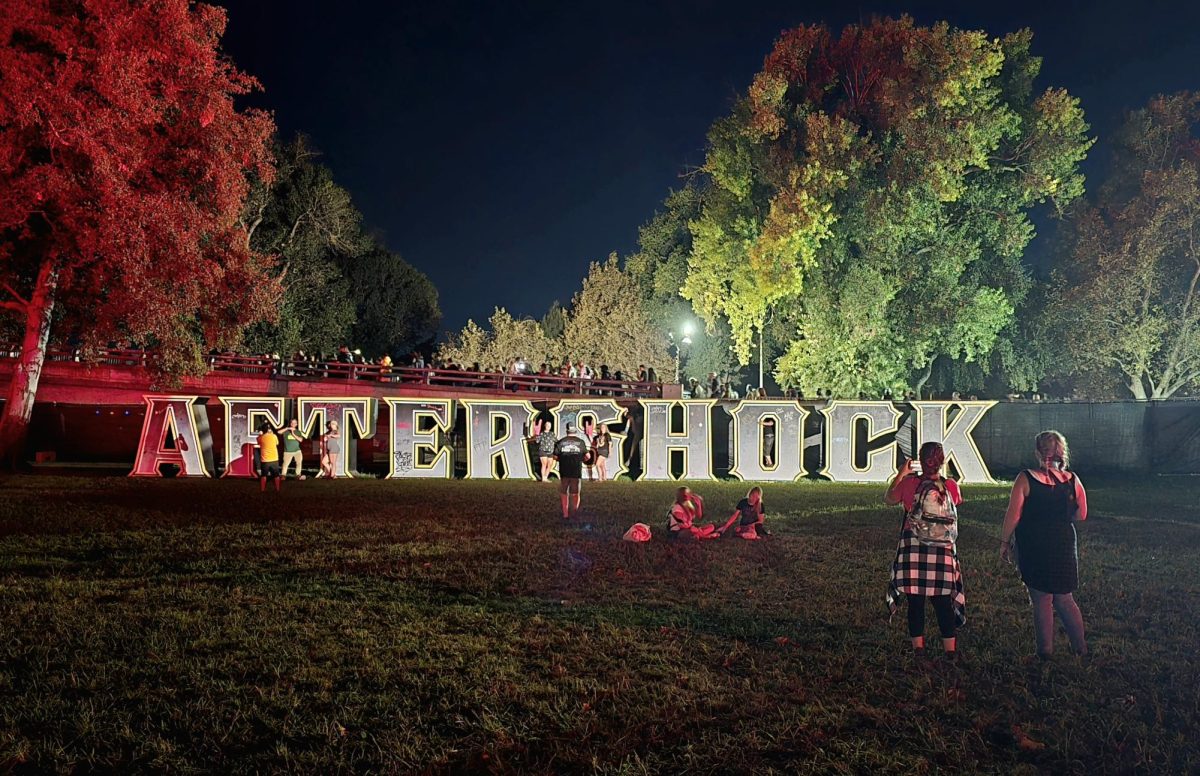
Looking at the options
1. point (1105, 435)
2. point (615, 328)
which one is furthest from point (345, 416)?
point (615, 328)

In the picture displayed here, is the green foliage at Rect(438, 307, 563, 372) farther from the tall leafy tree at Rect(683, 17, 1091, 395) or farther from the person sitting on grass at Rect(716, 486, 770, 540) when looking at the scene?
the person sitting on grass at Rect(716, 486, 770, 540)

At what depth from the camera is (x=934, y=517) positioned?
7.21 metres

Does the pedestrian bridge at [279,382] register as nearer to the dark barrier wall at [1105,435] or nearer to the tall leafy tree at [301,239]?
the tall leafy tree at [301,239]

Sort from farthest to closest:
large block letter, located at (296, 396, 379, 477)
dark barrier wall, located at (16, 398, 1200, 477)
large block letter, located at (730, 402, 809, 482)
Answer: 1. large block letter, located at (296, 396, 379, 477)
2. large block letter, located at (730, 402, 809, 482)
3. dark barrier wall, located at (16, 398, 1200, 477)

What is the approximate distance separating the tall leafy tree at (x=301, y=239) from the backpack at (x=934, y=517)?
1888 inches

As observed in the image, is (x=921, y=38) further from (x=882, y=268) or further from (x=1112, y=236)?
(x=1112, y=236)


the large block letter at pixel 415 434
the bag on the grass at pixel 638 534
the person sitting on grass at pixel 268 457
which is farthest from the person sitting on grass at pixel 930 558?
the large block letter at pixel 415 434

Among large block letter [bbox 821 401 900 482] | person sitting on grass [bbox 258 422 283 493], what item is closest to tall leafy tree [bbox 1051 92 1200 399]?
large block letter [bbox 821 401 900 482]

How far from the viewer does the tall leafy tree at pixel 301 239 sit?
50312 mm

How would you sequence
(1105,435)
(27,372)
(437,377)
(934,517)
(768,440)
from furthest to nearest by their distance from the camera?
(437,377)
(1105,435)
(768,440)
(27,372)
(934,517)

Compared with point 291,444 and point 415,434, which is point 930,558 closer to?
point 291,444

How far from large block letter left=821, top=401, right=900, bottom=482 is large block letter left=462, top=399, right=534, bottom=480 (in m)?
9.50

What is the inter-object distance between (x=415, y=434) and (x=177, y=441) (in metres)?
7.74

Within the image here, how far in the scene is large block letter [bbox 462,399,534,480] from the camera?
1016 inches
